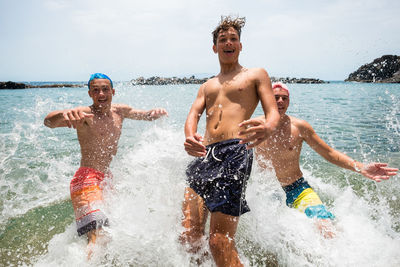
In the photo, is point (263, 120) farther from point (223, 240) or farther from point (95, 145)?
point (95, 145)

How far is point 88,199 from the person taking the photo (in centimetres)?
347

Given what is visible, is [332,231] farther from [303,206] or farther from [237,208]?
[237,208]

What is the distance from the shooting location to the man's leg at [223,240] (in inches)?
99.5

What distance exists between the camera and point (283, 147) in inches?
154

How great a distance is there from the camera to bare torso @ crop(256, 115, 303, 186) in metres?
3.92

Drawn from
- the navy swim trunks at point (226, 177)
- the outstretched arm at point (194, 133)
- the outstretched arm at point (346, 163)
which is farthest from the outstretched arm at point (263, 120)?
the outstretched arm at point (346, 163)

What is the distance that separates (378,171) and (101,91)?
12.4 ft

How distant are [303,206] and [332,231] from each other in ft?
1.56

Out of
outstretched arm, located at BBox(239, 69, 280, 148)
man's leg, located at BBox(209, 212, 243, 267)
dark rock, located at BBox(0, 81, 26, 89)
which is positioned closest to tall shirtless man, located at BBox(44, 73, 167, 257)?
man's leg, located at BBox(209, 212, 243, 267)

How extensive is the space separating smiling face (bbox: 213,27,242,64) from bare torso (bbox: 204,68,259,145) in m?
0.20

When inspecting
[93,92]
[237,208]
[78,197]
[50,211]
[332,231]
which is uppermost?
[93,92]

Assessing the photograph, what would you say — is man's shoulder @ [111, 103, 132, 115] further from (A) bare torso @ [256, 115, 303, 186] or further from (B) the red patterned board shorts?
(A) bare torso @ [256, 115, 303, 186]

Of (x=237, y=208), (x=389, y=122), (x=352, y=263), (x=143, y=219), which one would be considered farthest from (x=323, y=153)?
(x=389, y=122)

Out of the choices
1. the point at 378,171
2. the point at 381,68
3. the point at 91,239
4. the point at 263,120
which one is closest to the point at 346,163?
the point at 378,171
